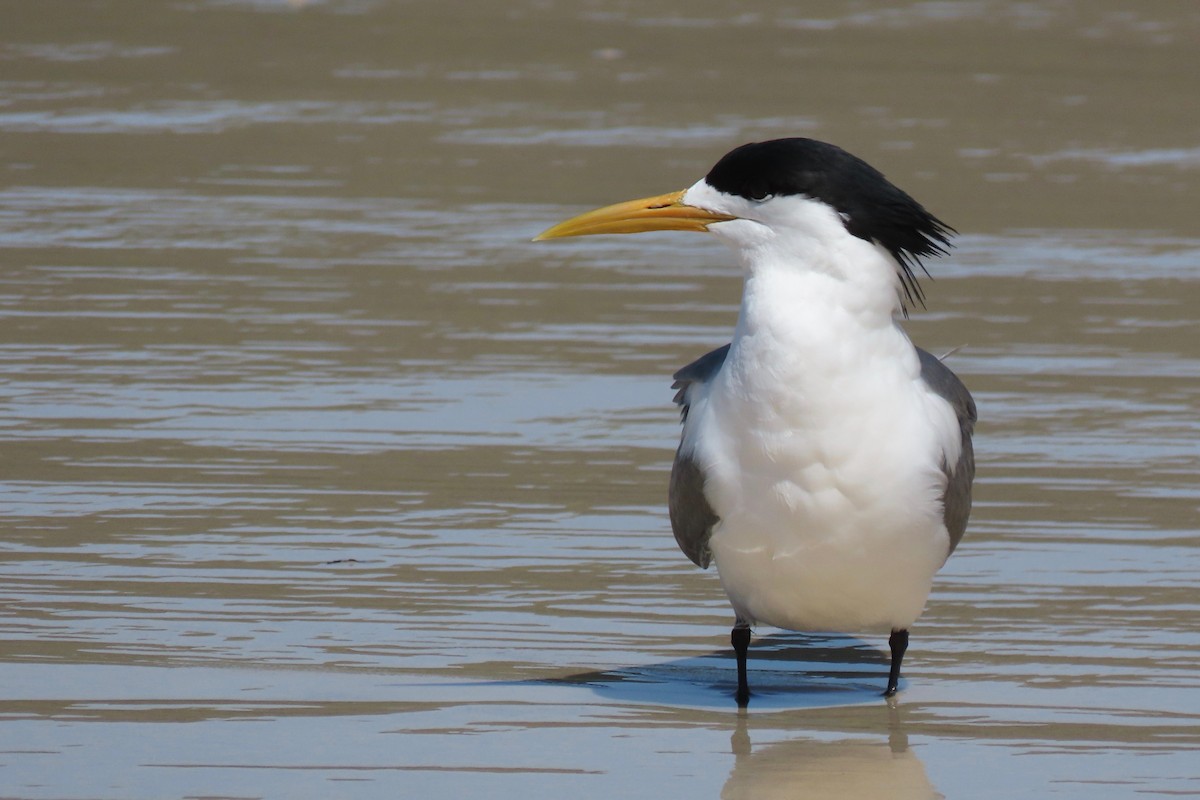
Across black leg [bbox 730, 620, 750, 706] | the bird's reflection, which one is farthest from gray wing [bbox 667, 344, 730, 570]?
the bird's reflection

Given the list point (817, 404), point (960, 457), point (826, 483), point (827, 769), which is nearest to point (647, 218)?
point (817, 404)

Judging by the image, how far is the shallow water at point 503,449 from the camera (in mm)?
4230

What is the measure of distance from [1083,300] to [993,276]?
0.53 m

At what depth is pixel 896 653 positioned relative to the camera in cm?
451

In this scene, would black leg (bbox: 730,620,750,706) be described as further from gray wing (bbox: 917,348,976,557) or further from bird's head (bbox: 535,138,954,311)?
bird's head (bbox: 535,138,954,311)

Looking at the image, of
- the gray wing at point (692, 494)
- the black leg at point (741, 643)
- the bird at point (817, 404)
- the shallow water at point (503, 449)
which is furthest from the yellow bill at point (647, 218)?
the shallow water at point (503, 449)

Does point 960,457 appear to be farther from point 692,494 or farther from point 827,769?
point 827,769

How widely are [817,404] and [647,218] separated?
61cm

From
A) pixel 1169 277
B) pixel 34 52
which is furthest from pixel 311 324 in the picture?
pixel 34 52

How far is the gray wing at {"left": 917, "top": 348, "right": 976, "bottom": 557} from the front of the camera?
14.1 ft

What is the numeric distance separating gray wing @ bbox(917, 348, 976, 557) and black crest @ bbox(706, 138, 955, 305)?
0.37m

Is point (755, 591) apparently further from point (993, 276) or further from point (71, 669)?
point (993, 276)

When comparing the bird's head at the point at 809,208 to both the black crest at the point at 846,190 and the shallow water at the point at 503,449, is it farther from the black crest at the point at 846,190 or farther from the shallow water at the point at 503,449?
the shallow water at the point at 503,449

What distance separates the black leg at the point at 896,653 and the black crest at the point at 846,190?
0.86 m
